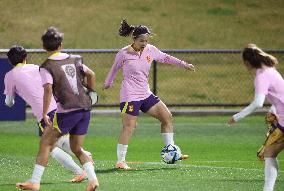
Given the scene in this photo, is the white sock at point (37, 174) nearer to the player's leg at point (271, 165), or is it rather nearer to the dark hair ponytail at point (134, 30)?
the player's leg at point (271, 165)

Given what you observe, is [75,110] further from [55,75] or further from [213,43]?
[213,43]

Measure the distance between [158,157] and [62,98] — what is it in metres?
6.40

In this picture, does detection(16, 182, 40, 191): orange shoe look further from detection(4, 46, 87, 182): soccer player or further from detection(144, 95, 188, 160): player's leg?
detection(144, 95, 188, 160): player's leg

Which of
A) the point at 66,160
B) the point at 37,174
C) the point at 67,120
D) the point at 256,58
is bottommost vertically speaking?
the point at 66,160

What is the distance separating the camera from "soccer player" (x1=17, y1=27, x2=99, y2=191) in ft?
44.5

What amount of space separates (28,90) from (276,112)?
3250mm

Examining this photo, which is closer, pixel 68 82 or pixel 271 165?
pixel 271 165

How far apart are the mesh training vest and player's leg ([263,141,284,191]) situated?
80.9 inches

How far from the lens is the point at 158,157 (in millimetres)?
19891

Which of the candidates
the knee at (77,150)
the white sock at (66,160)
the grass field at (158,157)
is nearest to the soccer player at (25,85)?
the white sock at (66,160)

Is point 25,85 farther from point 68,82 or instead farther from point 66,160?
point 68,82

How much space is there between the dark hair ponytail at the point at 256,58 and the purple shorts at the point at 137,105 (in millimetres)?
4509

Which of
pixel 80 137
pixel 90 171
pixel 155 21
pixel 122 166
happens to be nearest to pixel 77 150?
pixel 80 137

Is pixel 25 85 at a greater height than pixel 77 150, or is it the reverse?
pixel 25 85
